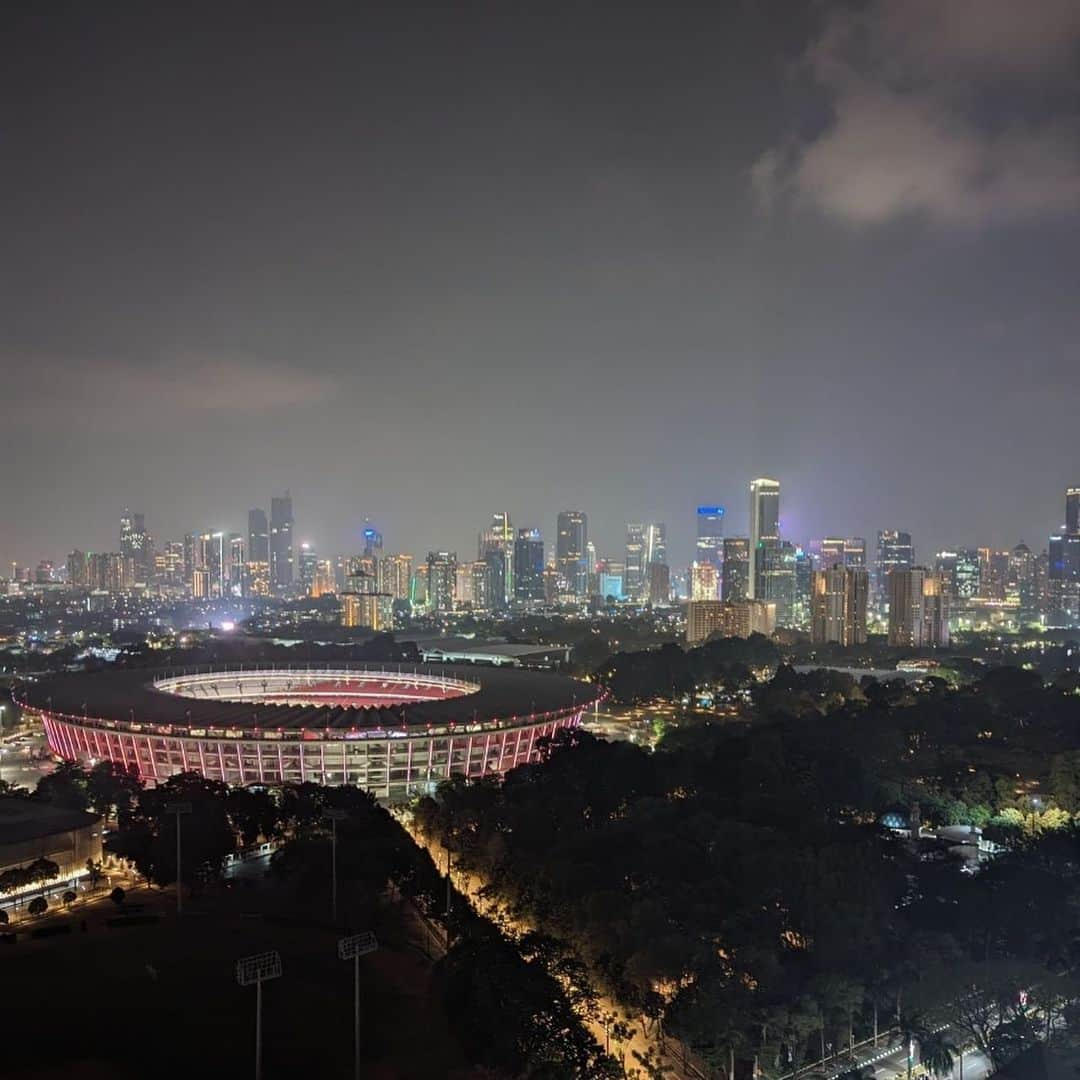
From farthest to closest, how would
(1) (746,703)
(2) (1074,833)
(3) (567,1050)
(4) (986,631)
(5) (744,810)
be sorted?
(4) (986,631) → (1) (746,703) → (5) (744,810) → (2) (1074,833) → (3) (567,1050)

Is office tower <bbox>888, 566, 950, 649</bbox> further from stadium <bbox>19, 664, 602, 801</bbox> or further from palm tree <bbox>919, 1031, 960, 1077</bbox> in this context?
palm tree <bbox>919, 1031, 960, 1077</bbox>

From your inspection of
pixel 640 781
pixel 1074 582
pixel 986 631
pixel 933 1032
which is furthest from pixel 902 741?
pixel 1074 582

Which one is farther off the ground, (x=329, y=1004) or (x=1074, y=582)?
(x=1074, y=582)

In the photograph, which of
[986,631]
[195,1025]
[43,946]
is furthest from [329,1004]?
[986,631]

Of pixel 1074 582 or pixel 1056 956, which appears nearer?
pixel 1056 956

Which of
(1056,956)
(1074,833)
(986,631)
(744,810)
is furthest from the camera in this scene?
(986,631)

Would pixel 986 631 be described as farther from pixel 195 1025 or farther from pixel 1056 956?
pixel 195 1025

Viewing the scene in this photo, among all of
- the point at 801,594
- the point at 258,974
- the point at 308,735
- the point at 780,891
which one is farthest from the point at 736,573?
the point at 258,974
